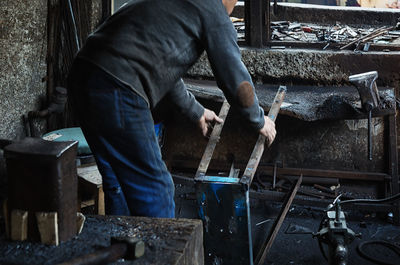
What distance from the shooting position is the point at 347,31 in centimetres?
550

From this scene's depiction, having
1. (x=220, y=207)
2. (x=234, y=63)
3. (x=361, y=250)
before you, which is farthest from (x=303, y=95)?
(x=234, y=63)

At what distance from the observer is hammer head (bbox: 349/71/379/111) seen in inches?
150

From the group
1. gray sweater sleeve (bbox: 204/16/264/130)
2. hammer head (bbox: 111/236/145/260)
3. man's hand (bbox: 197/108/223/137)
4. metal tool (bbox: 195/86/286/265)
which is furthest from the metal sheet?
hammer head (bbox: 111/236/145/260)

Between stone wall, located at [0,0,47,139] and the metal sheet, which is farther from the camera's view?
stone wall, located at [0,0,47,139]

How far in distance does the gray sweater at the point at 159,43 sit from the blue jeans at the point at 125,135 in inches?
2.5

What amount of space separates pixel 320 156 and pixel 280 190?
1.85 ft

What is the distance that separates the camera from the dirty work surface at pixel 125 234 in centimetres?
169

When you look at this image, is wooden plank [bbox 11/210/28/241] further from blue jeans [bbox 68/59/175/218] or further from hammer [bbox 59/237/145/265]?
blue jeans [bbox 68/59/175/218]

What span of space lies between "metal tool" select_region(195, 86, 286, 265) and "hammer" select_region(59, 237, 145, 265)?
1.36 m

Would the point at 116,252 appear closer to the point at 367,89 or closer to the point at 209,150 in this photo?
the point at 209,150

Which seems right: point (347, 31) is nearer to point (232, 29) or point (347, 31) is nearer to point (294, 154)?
point (294, 154)

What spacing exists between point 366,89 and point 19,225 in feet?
9.57

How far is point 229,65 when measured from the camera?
241cm

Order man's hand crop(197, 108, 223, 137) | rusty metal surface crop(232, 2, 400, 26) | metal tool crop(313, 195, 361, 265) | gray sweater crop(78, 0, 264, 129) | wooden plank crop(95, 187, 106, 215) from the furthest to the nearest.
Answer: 1. rusty metal surface crop(232, 2, 400, 26)
2. wooden plank crop(95, 187, 106, 215)
3. man's hand crop(197, 108, 223, 137)
4. metal tool crop(313, 195, 361, 265)
5. gray sweater crop(78, 0, 264, 129)
